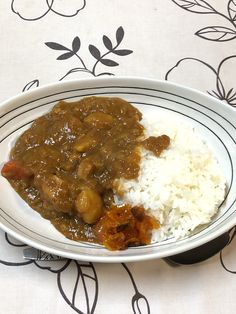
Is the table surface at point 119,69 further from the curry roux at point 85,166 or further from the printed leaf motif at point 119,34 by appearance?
the curry roux at point 85,166

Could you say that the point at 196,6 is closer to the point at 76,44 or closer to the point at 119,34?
the point at 119,34

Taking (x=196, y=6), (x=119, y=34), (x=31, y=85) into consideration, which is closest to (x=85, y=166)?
(x=31, y=85)

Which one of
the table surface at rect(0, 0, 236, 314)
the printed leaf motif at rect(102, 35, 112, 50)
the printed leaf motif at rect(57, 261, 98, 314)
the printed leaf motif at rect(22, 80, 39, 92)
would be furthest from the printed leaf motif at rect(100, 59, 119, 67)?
the printed leaf motif at rect(57, 261, 98, 314)

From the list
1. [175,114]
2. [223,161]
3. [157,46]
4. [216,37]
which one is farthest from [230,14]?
[223,161]

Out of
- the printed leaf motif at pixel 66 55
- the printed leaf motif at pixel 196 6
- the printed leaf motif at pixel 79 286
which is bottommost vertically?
the printed leaf motif at pixel 79 286

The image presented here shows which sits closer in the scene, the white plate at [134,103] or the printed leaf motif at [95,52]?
the white plate at [134,103]

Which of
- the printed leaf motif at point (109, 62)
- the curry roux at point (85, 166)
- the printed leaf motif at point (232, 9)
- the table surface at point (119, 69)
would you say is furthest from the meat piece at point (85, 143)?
the printed leaf motif at point (232, 9)

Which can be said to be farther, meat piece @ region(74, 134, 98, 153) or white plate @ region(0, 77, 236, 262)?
meat piece @ region(74, 134, 98, 153)

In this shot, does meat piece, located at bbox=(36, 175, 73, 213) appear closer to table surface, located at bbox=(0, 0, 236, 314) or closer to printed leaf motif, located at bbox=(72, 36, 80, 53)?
table surface, located at bbox=(0, 0, 236, 314)
